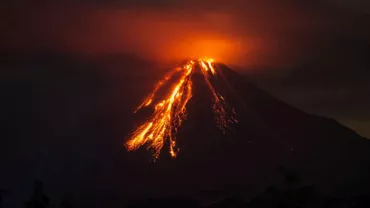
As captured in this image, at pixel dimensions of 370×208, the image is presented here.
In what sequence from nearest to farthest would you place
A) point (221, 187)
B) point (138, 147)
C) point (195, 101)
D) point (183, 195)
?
point (183, 195) < point (221, 187) < point (138, 147) < point (195, 101)

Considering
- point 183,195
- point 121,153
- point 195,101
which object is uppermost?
point 195,101

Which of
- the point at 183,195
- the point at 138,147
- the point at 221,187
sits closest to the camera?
the point at 183,195

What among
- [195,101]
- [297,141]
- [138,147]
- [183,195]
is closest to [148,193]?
[183,195]

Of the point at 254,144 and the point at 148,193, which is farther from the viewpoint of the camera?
the point at 254,144

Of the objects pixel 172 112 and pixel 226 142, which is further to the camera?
pixel 172 112

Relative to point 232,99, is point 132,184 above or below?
below

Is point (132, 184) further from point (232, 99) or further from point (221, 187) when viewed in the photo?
point (232, 99)
